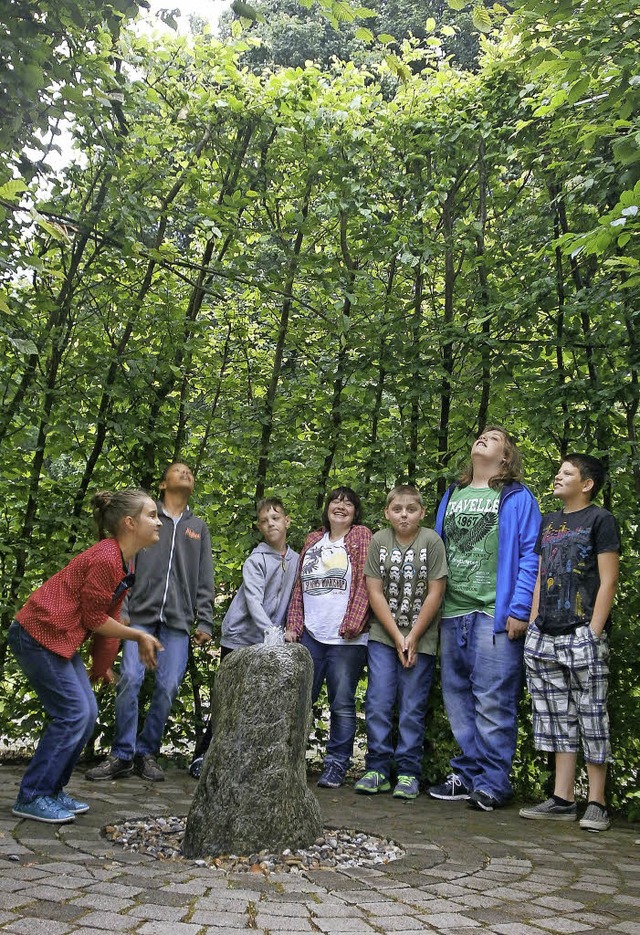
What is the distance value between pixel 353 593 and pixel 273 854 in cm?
215

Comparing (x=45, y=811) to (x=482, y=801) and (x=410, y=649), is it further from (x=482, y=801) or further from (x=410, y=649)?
(x=482, y=801)

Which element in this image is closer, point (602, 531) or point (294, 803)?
point (294, 803)

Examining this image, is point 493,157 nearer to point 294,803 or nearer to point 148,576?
point 148,576

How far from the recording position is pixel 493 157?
6156 mm

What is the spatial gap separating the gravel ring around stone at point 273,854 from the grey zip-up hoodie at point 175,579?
1.53 metres

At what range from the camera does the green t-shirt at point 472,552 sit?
5.41 metres

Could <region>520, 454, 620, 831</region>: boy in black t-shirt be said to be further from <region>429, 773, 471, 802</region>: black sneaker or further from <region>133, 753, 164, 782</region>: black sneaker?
<region>133, 753, 164, 782</region>: black sneaker

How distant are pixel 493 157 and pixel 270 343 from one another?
7.18 ft

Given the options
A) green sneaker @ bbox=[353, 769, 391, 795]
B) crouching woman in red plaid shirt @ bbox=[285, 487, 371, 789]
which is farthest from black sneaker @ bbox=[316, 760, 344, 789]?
green sneaker @ bbox=[353, 769, 391, 795]

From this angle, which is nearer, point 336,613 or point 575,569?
point 575,569

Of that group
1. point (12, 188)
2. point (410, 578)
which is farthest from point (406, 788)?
point (12, 188)

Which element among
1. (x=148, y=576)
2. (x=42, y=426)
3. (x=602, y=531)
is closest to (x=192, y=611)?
(x=148, y=576)

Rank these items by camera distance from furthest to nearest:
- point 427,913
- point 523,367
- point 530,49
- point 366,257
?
point 366,257 → point 523,367 → point 530,49 → point 427,913

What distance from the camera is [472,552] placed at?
549cm
